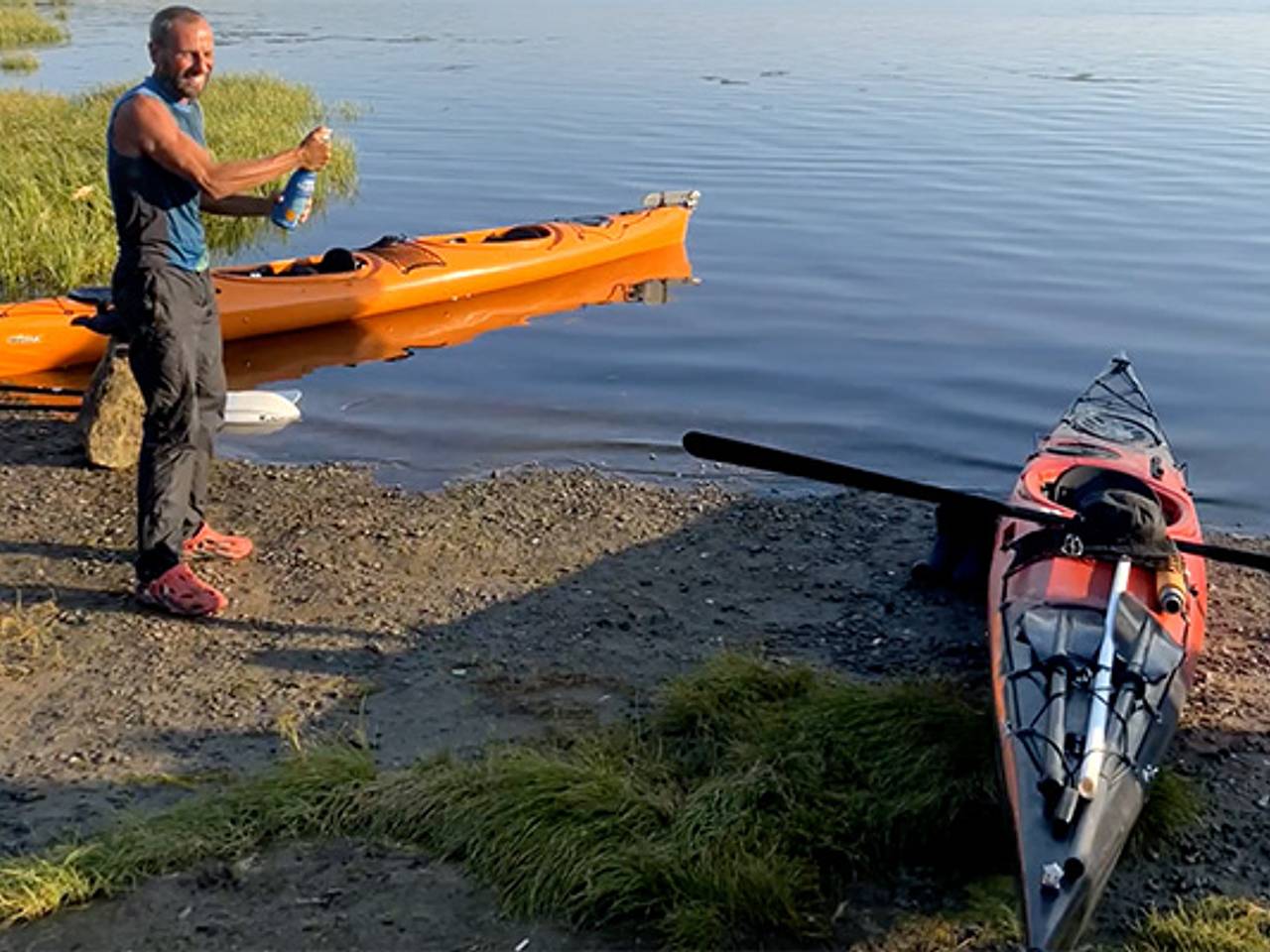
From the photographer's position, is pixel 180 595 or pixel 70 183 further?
pixel 70 183

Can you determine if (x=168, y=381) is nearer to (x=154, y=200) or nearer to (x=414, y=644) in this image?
(x=154, y=200)

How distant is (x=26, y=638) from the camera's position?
5062mm

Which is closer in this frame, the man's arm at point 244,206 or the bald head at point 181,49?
the bald head at point 181,49

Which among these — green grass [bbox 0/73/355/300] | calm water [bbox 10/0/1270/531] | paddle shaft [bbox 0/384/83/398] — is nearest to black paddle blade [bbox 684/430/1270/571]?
calm water [bbox 10/0/1270/531]

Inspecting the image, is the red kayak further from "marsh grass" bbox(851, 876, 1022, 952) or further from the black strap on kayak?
"marsh grass" bbox(851, 876, 1022, 952)

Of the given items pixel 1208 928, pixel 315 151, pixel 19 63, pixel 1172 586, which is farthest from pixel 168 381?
pixel 19 63

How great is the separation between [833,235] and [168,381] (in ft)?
31.6

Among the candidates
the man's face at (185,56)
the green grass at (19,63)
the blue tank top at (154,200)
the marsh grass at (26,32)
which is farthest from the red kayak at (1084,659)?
the marsh grass at (26,32)

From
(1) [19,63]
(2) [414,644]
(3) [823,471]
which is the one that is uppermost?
(1) [19,63]

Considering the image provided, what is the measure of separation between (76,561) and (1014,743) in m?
3.92

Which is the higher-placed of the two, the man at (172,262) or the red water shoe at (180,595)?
the man at (172,262)

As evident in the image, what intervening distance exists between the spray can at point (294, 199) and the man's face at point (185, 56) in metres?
0.51

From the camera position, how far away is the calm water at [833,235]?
28.8 ft

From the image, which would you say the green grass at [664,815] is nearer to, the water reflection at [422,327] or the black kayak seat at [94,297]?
the water reflection at [422,327]
